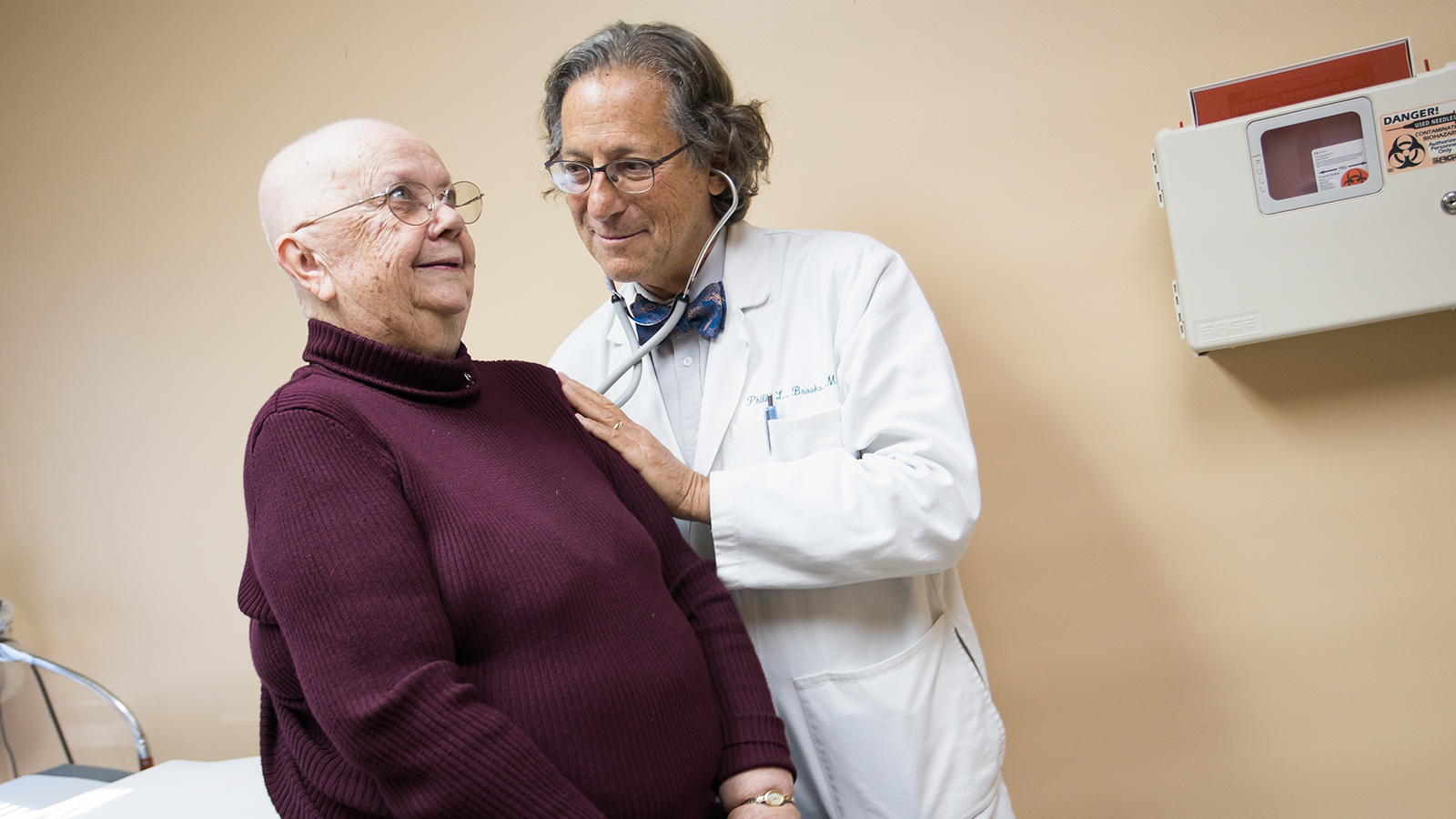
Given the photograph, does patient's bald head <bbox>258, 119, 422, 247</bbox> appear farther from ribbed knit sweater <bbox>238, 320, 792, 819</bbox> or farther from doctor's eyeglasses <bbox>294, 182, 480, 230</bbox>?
ribbed knit sweater <bbox>238, 320, 792, 819</bbox>

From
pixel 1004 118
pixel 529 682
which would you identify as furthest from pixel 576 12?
pixel 529 682

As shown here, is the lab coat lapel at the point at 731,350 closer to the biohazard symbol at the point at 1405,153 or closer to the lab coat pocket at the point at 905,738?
the lab coat pocket at the point at 905,738

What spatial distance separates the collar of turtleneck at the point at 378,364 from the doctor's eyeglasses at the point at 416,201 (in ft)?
0.37

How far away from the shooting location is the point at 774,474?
108 cm

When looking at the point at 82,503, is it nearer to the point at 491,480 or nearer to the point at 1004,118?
the point at 491,480

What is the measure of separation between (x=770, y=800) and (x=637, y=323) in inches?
27.0

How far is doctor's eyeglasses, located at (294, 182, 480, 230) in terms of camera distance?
2.97 feet

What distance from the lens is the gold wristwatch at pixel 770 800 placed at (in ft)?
3.03

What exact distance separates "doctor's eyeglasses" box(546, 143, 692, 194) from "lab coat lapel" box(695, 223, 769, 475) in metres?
0.16

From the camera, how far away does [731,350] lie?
1229 millimetres

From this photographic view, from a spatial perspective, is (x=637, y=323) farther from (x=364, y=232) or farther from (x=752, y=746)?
(x=752, y=746)

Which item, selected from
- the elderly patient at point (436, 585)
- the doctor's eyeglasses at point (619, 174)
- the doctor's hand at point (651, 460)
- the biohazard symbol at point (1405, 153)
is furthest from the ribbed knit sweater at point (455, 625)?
the biohazard symbol at point (1405, 153)

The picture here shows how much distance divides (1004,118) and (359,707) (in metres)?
1.25

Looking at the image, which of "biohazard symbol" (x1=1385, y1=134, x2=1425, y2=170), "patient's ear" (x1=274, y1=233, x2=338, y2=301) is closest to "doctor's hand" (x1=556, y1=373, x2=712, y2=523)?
"patient's ear" (x1=274, y1=233, x2=338, y2=301)
